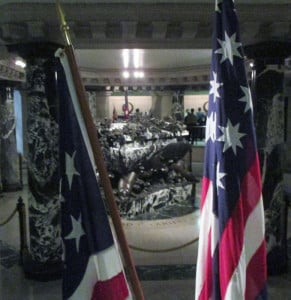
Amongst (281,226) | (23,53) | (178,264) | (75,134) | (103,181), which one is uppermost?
(23,53)

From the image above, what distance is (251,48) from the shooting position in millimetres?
5352

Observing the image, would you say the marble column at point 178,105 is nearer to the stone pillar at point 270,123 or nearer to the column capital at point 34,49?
the stone pillar at point 270,123

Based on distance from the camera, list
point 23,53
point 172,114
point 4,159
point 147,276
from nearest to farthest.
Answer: point 23,53 < point 147,276 < point 4,159 < point 172,114

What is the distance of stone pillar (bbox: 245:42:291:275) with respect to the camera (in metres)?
5.32

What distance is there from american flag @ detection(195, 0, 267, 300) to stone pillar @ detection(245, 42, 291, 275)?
3088 millimetres

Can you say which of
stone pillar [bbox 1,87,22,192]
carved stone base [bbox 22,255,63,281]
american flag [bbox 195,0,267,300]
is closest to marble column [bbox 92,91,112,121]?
stone pillar [bbox 1,87,22,192]

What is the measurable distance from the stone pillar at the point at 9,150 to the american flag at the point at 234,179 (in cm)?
1016

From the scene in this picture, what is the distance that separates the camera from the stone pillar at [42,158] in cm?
531

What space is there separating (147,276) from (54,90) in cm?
297

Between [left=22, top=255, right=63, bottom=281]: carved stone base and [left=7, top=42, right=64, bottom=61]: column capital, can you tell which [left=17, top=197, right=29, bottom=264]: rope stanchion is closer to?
[left=22, top=255, right=63, bottom=281]: carved stone base

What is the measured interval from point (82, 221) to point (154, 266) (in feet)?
13.8

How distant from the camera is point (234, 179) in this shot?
2383 mm

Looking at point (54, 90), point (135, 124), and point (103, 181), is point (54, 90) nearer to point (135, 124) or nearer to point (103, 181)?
point (103, 181)

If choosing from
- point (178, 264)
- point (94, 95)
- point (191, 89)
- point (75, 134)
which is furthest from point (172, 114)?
point (75, 134)
